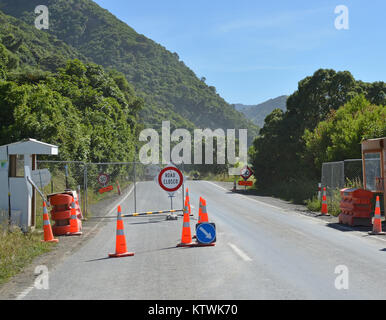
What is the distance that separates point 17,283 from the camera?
25.9 ft

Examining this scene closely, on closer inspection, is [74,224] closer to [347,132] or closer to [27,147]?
[27,147]

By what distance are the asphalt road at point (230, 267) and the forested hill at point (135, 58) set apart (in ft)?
487

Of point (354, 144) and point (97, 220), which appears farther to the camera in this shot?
point (354, 144)

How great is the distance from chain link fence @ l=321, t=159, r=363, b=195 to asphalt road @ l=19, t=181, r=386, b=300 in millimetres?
7031

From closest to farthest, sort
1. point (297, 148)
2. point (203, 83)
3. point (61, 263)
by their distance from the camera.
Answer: point (61, 263)
point (297, 148)
point (203, 83)

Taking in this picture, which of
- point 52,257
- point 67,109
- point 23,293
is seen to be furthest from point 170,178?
point 67,109

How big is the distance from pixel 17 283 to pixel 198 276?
3109 mm

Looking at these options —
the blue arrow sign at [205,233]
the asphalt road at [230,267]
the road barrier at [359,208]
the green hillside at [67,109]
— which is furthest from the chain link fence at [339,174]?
the green hillside at [67,109]

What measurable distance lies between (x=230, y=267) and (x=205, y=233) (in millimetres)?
2610

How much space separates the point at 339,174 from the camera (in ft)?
69.9

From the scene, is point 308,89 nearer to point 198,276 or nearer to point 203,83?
point 198,276

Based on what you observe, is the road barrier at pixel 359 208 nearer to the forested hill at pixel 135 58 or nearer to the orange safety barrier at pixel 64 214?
the orange safety barrier at pixel 64 214
